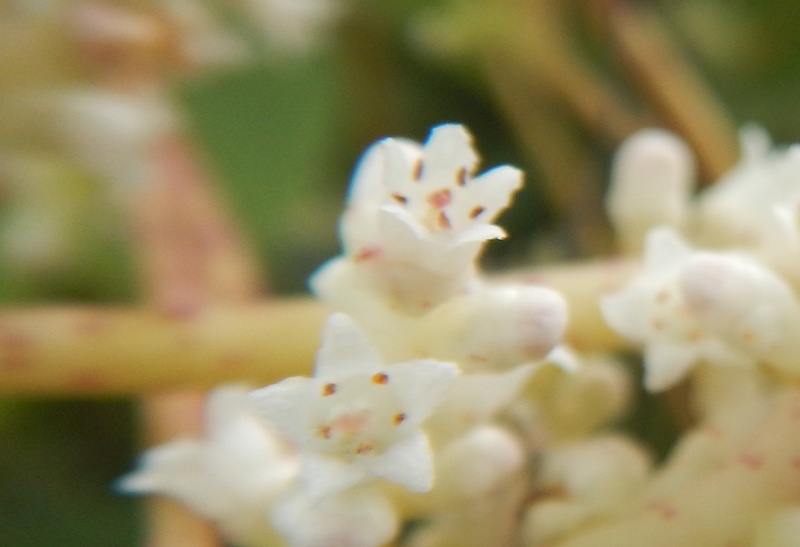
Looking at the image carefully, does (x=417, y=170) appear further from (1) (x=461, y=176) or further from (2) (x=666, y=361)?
(2) (x=666, y=361)

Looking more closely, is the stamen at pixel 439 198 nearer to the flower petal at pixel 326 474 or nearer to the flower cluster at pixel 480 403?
the flower cluster at pixel 480 403

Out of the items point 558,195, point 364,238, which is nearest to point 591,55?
point 558,195

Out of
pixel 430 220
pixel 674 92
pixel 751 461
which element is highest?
pixel 674 92

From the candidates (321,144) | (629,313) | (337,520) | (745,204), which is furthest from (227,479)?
(321,144)

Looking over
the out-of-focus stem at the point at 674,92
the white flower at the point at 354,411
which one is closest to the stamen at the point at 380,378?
the white flower at the point at 354,411

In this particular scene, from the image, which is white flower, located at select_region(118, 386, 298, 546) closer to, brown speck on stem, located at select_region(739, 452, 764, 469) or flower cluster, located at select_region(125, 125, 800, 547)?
flower cluster, located at select_region(125, 125, 800, 547)

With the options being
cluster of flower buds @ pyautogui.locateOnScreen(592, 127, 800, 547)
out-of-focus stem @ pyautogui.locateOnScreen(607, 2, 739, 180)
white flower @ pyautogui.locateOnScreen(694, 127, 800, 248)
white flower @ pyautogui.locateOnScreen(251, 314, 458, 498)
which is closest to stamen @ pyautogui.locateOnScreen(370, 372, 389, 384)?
white flower @ pyautogui.locateOnScreen(251, 314, 458, 498)
